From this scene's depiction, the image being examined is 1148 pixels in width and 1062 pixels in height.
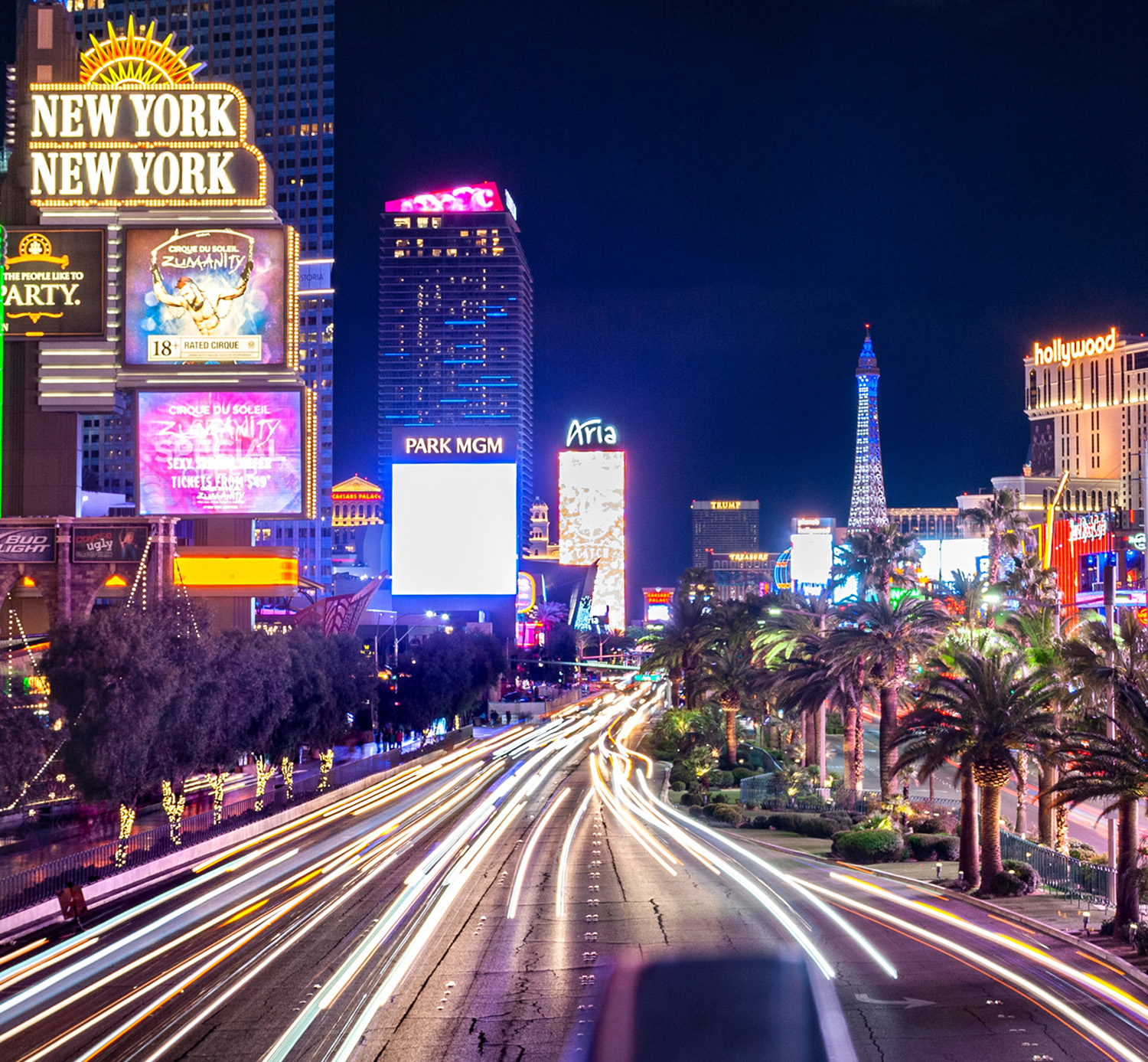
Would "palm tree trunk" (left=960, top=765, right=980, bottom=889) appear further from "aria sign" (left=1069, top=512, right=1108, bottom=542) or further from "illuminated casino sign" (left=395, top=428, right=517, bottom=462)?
"illuminated casino sign" (left=395, top=428, right=517, bottom=462)

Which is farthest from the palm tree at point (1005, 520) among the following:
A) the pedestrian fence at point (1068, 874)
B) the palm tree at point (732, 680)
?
the pedestrian fence at point (1068, 874)

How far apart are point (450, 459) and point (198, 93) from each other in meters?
103

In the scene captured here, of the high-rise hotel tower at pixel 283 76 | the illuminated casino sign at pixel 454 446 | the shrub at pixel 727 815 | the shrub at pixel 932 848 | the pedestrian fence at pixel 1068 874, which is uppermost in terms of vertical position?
the high-rise hotel tower at pixel 283 76

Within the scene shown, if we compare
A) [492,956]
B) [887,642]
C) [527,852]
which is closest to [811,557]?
[887,642]

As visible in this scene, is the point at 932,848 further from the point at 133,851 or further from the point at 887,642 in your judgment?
the point at 133,851

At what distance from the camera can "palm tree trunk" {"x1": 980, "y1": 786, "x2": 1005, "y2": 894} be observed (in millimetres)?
29422

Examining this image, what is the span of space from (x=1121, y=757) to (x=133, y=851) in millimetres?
23557

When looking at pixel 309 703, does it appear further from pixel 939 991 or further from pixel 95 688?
pixel 939 991

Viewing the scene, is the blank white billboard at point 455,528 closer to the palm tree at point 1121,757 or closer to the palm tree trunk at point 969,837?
the palm tree trunk at point 969,837

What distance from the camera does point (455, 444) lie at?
161m

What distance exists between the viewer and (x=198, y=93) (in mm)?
56875

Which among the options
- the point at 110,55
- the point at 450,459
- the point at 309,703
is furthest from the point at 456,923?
the point at 450,459

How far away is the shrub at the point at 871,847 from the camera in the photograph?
113 ft

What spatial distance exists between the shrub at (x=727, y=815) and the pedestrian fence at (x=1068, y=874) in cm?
1108
